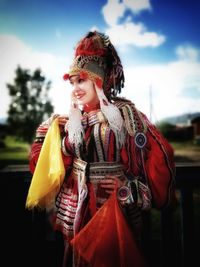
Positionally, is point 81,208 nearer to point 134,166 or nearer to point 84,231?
point 84,231

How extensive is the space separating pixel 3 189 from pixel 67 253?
0.68 metres

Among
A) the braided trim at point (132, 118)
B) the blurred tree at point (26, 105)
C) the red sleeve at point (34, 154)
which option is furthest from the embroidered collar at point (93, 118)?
the blurred tree at point (26, 105)

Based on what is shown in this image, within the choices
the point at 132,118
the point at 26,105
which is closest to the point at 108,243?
the point at 132,118

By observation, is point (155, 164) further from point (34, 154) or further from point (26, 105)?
point (26, 105)

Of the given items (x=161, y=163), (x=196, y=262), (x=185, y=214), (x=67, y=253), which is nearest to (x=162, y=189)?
(x=161, y=163)

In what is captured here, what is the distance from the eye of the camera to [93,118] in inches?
60.0

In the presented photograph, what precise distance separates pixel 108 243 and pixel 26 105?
28.4 meters

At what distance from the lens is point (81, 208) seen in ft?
4.72

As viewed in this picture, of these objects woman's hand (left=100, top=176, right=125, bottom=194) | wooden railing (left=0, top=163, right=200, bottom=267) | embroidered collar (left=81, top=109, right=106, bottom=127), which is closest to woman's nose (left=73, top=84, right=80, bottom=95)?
embroidered collar (left=81, top=109, right=106, bottom=127)

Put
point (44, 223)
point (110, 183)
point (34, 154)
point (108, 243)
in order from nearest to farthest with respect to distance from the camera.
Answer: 1. point (108, 243)
2. point (110, 183)
3. point (34, 154)
4. point (44, 223)

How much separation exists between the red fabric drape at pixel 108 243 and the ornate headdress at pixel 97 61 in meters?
0.77

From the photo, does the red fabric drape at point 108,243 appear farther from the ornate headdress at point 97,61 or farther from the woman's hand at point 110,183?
the ornate headdress at point 97,61

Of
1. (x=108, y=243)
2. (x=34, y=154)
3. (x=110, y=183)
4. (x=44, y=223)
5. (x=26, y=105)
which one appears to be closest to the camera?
(x=108, y=243)

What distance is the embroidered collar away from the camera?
58.8 inches
